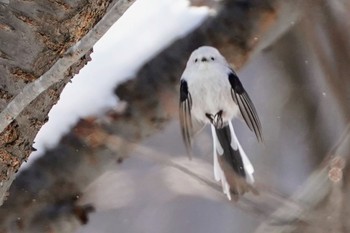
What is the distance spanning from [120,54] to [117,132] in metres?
0.04

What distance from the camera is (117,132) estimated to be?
1.04 feet

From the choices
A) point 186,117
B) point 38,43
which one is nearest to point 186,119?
point 186,117

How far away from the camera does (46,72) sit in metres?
0.16

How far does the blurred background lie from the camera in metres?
0.32

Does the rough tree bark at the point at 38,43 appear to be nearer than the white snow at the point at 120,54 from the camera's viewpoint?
Yes

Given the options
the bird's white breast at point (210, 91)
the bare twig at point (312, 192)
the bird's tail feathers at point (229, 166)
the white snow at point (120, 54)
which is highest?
the white snow at point (120, 54)

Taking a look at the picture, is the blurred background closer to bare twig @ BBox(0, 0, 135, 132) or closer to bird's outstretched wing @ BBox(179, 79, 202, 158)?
bird's outstretched wing @ BBox(179, 79, 202, 158)

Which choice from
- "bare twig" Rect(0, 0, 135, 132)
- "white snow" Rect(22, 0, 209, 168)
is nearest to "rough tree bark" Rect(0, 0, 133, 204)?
"bare twig" Rect(0, 0, 135, 132)

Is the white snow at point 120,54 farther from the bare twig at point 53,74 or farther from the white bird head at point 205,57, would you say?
the bare twig at point 53,74

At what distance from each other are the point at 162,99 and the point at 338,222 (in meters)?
0.12

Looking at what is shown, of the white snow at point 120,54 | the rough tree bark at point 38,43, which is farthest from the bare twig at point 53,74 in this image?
the white snow at point 120,54

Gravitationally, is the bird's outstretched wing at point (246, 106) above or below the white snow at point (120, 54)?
below

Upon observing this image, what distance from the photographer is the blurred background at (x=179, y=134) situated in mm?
315

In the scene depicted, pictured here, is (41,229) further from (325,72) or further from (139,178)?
(325,72)
